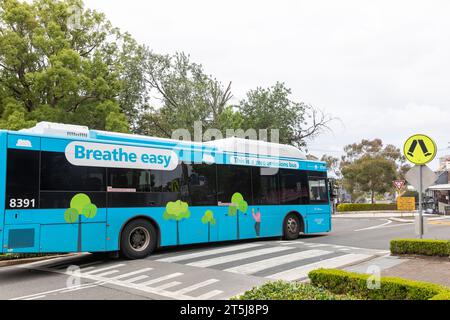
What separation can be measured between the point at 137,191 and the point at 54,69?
13.4m

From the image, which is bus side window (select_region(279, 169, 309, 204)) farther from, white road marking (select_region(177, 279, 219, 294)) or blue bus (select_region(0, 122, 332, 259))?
white road marking (select_region(177, 279, 219, 294))

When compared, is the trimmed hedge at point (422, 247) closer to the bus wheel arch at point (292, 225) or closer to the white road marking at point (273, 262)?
the white road marking at point (273, 262)

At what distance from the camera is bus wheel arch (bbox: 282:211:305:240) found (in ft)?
50.2

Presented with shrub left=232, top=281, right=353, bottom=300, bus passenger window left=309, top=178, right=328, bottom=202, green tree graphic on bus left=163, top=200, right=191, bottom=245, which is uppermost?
bus passenger window left=309, top=178, right=328, bottom=202

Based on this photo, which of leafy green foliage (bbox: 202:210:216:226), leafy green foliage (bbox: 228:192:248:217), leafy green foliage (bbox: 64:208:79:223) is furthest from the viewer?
leafy green foliage (bbox: 228:192:248:217)

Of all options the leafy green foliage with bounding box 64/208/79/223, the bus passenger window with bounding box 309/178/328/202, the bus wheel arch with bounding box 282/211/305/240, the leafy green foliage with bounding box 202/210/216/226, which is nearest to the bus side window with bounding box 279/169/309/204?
the bus passenger window with bounding box 309/178/328/202

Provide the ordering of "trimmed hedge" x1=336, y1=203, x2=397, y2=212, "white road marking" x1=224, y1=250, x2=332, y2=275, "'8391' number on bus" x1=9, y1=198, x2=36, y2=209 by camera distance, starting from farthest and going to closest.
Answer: "trimmed hedge" x1=336, y1=203, x2=397, y2=212, "white road marking" x1=224, y1=250, x2=332, y2=275, "'8391' number on bus" x1=9, y1=198, x2=36, y2=209

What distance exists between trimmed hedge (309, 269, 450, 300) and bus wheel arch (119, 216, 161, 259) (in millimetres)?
5454

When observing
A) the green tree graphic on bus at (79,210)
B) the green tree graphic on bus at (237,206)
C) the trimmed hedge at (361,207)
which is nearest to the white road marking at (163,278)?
the green tree graphic on bus at (79,210)

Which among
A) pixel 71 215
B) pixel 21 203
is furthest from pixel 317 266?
pixel 21 203

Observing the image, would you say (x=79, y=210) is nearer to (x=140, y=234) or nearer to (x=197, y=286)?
(x=140, y=234)

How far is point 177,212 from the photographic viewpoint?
1211cm

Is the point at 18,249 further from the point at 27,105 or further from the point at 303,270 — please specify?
the point at 27,105
